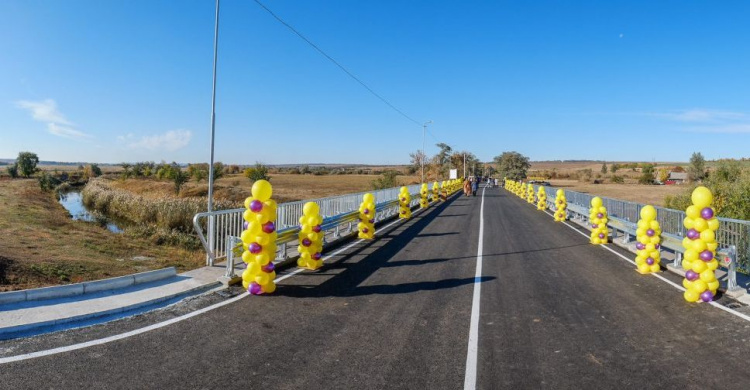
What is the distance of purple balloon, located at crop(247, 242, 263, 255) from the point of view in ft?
24.3

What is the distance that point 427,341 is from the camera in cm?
547

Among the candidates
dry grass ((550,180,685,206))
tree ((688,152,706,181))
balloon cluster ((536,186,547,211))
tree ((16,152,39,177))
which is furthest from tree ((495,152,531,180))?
tree ((16,152,39,177))

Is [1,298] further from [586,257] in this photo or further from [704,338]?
[586,257]

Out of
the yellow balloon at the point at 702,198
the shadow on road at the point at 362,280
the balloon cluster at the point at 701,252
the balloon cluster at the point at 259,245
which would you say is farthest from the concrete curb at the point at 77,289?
the yellow balloon at the point at 702,198

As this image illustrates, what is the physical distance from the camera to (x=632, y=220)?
1355cm

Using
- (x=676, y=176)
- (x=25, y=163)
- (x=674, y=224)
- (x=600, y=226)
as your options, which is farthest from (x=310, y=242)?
(x=676, y=176)

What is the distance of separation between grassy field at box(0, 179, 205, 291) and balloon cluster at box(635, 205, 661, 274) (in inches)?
434

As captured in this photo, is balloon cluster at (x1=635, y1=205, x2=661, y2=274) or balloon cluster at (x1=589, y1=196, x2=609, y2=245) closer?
balloon cluster at (x1=635, y1=205, x2=661, y2=274)

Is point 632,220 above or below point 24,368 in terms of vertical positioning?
above

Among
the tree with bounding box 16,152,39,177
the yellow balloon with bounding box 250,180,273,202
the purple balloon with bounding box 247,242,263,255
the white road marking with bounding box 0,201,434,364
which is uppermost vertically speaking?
the tree with bounding box 16,152,39,177

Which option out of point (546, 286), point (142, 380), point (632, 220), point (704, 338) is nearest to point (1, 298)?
point (142, 380)

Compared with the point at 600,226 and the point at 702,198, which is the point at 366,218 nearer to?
the point at 600,226

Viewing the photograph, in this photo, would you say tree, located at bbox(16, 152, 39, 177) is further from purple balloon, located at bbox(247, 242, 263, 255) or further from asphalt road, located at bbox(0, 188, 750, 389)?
purple balloon, located at bbox(247, 242, 263, 255)

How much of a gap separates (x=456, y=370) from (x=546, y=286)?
4460 mm
